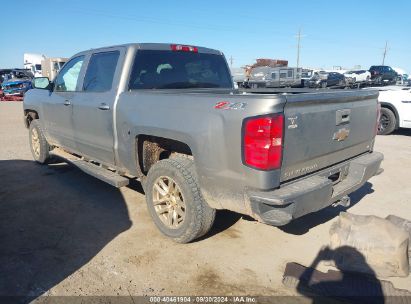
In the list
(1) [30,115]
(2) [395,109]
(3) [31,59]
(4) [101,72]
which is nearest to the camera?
(4) [101,72]

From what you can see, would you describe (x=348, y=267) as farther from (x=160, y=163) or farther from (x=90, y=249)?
(x=90, y=249)

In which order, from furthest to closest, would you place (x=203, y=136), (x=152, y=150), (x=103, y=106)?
(x=103, y=106) < (x=152, y=150) < (x=203, y=136)

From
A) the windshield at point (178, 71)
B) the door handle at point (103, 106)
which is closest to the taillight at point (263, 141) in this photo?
the windshield at point (178, 71)

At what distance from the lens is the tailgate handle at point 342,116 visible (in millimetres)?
3281

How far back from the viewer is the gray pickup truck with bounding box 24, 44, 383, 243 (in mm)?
2814

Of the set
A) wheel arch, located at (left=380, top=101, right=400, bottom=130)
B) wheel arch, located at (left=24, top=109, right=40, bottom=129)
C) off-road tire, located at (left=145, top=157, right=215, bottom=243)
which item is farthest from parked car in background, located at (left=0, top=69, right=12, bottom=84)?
off-road tire, located at (left=145, top=157, right=215, bottom=243)

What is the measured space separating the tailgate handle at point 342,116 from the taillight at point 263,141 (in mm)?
822

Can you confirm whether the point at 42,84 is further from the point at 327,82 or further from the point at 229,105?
the point at 327,82

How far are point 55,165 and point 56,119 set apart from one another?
4.63 ft

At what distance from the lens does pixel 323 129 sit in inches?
123

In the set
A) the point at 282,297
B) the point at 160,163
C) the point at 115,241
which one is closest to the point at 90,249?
the point at 115,241

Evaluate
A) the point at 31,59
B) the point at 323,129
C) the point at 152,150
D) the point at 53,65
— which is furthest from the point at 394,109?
the point at 31,59

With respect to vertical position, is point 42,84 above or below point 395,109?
above

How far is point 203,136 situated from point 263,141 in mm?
568
